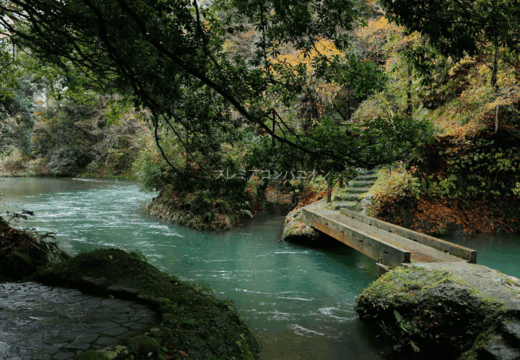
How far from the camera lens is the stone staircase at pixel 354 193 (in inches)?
407

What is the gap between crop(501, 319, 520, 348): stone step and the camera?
Result: 3.30 m

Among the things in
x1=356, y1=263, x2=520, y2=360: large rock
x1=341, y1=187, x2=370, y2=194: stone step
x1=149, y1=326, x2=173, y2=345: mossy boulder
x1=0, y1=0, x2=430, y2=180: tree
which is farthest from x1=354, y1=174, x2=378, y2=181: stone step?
x1=149, y1=326, x2=173, y2=345: mossy boulder

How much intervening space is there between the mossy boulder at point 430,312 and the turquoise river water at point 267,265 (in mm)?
390

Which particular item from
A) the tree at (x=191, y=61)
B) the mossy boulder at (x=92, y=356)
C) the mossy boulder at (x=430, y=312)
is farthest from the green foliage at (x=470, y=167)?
the mossy boulder at (x=92, y=356)

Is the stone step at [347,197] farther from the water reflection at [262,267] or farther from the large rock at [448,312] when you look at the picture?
the large rock at [448,312]

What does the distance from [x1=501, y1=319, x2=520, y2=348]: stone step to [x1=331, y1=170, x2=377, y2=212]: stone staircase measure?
6.63 metres

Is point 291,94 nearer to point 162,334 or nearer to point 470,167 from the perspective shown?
point 162,334

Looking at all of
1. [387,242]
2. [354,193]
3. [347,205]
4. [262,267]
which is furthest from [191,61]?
[354,193]

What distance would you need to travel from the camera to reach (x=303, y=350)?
4215 millimetres

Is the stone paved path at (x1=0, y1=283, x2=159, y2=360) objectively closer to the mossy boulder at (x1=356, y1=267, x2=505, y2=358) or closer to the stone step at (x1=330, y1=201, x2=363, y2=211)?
the mossy boulder at (x1=356, y1=267, x2=505, y2=358)

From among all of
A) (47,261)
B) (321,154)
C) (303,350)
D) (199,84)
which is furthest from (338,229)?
(47,261)

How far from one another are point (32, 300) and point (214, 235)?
7.11 meters

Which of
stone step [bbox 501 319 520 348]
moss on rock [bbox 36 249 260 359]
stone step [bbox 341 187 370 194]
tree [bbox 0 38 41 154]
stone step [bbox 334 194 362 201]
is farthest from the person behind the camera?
tree [bbox 0 38 41 154]

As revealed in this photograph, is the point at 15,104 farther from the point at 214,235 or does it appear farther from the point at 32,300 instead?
the point at 32,300
